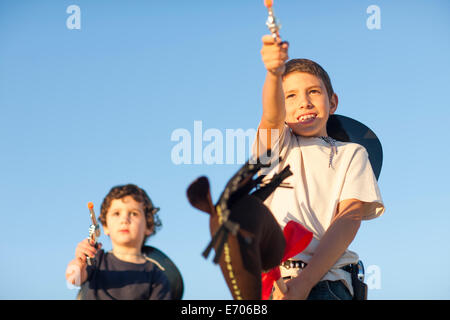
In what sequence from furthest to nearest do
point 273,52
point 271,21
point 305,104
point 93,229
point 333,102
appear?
point 333,102
point 305,104
point 93,229
point 273,52
point 271,21

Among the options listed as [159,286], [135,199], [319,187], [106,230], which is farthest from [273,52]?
[106,230]

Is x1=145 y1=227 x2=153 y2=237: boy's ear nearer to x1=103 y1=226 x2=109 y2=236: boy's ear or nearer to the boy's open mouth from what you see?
x1=103 y1=226 x2=109 y2=236: boy's ear

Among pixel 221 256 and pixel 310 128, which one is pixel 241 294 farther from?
pixel 310 128

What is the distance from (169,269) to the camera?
291cm

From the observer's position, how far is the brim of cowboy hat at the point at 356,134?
143 inches

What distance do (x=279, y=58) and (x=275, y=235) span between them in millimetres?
821

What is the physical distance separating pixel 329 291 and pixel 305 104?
1.13 m

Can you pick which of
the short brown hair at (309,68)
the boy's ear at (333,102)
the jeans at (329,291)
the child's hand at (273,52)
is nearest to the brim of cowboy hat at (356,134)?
the boy's ear at (333,102)

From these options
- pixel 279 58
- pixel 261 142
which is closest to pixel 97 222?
pixel 261 142

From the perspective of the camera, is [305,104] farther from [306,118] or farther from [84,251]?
[84,251]

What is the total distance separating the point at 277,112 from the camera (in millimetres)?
2832

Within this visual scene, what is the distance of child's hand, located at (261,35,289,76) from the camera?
2.47 metres

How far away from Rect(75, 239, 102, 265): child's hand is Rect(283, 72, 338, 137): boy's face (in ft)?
4.56
